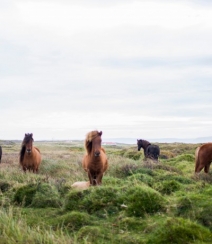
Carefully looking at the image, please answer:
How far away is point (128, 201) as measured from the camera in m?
7.11

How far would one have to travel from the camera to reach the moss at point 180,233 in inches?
210

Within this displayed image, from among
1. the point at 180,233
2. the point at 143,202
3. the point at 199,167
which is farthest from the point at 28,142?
the point at 180,233

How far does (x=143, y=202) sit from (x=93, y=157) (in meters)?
3.90

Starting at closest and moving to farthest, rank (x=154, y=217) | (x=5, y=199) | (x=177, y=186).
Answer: (x=154, y=217) → (x=5, y=199) → (x=177, y=186)

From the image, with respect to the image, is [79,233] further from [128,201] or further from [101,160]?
[101,160]

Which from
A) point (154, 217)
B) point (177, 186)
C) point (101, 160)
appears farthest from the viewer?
point (101, 160)

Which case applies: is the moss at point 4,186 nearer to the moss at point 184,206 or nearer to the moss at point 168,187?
the moss at point 168,187

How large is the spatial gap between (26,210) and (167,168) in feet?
29.5

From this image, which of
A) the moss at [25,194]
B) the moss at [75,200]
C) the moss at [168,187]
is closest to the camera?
the moss at [75,200]

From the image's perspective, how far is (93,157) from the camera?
10.6m

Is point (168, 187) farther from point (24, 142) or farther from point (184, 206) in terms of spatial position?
point (24, 142)

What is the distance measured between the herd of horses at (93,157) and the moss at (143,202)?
3135 millimetres

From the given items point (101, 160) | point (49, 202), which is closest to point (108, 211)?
point (49, 202)

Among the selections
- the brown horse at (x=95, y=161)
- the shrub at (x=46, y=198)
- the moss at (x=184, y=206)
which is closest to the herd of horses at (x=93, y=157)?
the brown horse at (x=95, y=161)
